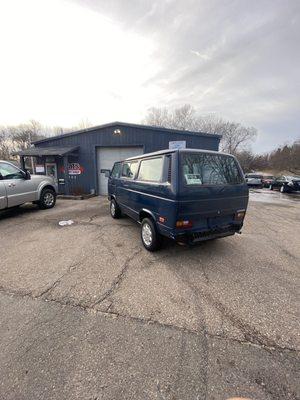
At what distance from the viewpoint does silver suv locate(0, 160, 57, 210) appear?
690cm

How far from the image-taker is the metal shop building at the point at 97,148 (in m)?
12.3

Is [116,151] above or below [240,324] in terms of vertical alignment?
above

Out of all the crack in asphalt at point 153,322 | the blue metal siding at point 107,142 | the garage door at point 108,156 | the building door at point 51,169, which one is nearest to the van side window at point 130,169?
the crack in asphalt at point 153,322

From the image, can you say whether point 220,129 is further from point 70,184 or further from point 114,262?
point 114,262

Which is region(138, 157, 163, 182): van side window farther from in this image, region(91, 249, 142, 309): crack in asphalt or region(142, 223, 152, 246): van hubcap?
region(91, 249, 142, 309): crack in asphalt

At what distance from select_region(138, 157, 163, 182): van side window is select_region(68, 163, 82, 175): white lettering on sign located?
9.69 m

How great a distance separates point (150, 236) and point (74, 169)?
10797 millimetres

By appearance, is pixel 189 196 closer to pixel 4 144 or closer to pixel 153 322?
pixel 153 322

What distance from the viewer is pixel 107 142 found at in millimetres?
12844

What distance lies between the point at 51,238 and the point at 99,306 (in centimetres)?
317

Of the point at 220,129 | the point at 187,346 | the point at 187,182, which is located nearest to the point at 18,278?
the point at 187,346

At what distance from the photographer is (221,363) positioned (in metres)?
2.00

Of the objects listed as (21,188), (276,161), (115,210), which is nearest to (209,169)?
(115,210)

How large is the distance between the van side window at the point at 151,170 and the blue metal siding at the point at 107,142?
7788 mm
